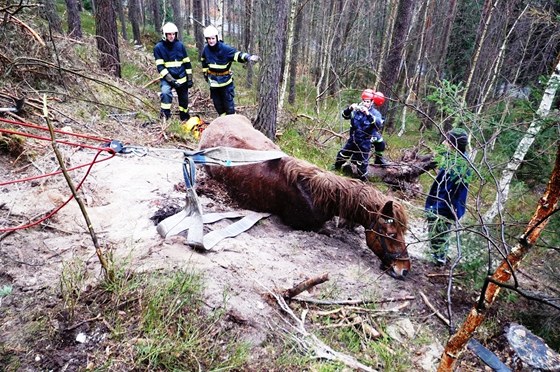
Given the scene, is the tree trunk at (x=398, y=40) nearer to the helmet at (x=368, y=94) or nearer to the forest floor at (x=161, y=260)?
the helmet at (x=368, y=94)

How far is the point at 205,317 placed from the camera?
243 centimetres

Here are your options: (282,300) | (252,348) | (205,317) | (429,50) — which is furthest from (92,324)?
(429,50)

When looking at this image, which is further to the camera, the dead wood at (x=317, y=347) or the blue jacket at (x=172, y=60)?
the blue jacket at (x=172, y=60)

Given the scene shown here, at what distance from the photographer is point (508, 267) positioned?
190 cm

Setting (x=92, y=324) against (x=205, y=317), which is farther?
(x=205, y=317)

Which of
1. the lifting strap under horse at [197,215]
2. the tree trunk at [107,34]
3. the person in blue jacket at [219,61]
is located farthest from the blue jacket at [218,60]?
the lifting strap under horse at [197,215]

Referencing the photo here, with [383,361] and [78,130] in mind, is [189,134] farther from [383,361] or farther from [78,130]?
[383,361]

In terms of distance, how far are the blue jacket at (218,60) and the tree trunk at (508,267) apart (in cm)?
660

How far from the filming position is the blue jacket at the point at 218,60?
7.47m

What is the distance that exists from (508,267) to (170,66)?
24.3 feet

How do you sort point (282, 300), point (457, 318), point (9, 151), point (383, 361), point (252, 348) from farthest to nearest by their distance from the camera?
point (9, 151), point (457, 318), point (282, 300), point (383, 361), point (252, 348)

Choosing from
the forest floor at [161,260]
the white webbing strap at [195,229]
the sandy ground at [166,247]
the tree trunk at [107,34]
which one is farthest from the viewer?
the tree trunk at [107,34]

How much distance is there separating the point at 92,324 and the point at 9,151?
3268 millimetres

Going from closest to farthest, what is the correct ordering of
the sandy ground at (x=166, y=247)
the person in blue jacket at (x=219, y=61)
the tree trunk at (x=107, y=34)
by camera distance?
the sandy ground at (x=166, y=247) < the person in blue jacket at (x=219, y=61) < the tree trunk at (x=107, y=34)
